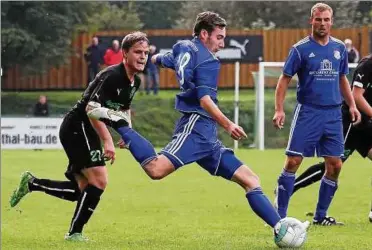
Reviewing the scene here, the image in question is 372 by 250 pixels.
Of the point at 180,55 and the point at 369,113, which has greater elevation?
the point at 180,55

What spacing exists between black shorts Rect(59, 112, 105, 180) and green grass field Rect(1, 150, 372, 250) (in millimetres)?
770

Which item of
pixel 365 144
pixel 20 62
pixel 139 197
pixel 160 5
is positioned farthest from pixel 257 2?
pixel 365 144

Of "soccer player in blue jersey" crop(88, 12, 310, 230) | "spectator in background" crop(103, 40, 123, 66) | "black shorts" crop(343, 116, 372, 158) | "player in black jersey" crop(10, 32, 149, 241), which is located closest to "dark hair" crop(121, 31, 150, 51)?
"player in black jersey" crop(10, 32, 149, 241)

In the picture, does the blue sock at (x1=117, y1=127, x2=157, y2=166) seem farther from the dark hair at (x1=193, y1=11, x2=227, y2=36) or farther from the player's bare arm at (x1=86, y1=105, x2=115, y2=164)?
the dark hair at (x1=193, y1=11, x2=227, y2=36)

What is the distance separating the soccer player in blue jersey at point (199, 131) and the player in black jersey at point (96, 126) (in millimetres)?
394

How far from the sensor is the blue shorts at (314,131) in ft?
38.3

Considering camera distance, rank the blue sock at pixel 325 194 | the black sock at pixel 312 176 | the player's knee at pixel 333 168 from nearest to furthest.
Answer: the player's knee at pixel 333 168 < the blue sock at pixel 325 194 < the black sock at pixel 312 176

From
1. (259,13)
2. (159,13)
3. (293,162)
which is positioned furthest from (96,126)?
(159,13)

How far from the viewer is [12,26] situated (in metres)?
37.6

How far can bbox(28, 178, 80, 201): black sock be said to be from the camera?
1173cm

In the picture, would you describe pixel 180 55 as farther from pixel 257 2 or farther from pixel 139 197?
pixel 257 2

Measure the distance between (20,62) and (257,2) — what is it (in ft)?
45.8

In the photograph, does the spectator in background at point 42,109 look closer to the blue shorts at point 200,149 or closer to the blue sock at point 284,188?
the blue sock at point 284,188

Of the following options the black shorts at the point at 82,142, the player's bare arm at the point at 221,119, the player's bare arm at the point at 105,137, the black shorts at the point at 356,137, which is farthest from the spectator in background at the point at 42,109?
the player's bare arm at the point at 221,119
